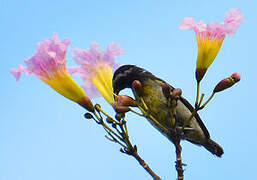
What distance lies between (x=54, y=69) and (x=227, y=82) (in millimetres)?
1437

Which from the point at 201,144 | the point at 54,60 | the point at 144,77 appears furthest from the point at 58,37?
the point at 201,144

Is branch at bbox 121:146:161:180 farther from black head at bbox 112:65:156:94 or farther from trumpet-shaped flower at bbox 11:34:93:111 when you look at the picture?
black head at bbox 112:65:156:94

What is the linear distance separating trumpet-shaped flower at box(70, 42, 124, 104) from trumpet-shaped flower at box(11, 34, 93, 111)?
44 cm

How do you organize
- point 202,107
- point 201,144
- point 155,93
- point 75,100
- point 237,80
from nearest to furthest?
point 202,107
point 237,80
point 75,100
point 155,93
point 201,144

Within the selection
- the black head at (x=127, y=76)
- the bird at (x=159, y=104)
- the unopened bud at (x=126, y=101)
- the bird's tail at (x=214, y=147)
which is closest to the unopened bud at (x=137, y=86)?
the unopened bud at (x=126, y=101)

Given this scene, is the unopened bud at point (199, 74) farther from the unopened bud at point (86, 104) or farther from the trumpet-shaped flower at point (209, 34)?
the unopened bud at point (86, 104)

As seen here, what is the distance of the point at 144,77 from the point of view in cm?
510

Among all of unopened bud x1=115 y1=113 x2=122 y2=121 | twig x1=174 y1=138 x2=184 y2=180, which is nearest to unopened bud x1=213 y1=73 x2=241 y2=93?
twig x1=174 y1=138 x2=184 y2=180

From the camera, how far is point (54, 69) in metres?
2.90

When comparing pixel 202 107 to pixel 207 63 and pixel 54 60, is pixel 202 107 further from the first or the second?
pixel 54 60

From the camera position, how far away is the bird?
4387 millimetres

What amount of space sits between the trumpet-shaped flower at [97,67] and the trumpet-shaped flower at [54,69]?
44 centimetres

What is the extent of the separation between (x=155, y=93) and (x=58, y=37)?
2138 millimetres

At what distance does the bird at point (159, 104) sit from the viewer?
4387 mm
